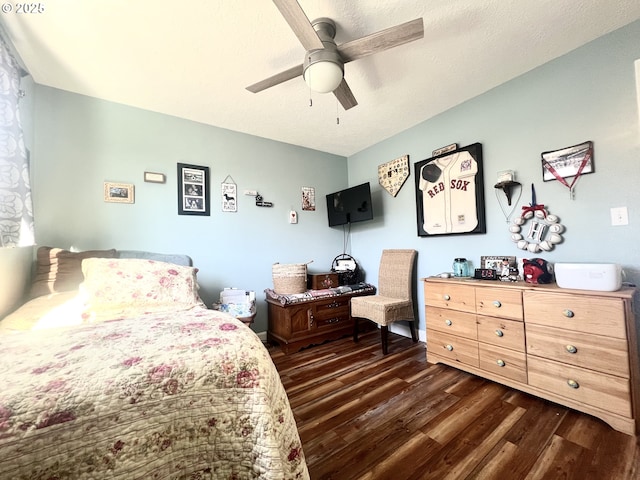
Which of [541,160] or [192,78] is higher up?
[192,78]

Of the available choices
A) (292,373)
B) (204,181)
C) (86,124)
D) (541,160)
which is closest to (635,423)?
(541,160)

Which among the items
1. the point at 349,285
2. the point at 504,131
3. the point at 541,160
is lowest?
the point at 349,285

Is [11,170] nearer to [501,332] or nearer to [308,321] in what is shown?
[308,321]

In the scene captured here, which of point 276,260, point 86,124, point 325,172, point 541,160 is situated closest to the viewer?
point 541,160

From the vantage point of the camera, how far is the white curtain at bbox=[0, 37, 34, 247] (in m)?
1.24

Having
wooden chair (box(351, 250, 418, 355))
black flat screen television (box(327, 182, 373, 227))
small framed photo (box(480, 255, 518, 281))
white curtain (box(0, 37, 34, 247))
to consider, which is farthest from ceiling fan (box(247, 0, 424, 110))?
wooden chair (box(351, 250, 418, 355))

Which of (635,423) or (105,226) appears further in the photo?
(105,226)

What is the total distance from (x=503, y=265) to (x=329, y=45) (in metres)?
2.15

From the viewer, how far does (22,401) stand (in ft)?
1.91

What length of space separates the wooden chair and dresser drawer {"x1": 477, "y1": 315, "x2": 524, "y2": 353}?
76 centimetres

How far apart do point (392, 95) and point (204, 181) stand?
6.76ft

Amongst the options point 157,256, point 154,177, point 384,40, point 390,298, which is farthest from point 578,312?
point 154,177

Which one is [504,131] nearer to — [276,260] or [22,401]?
[276,260]

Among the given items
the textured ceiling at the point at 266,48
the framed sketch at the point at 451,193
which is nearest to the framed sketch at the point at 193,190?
the textured ceiling at the point at 266,48
